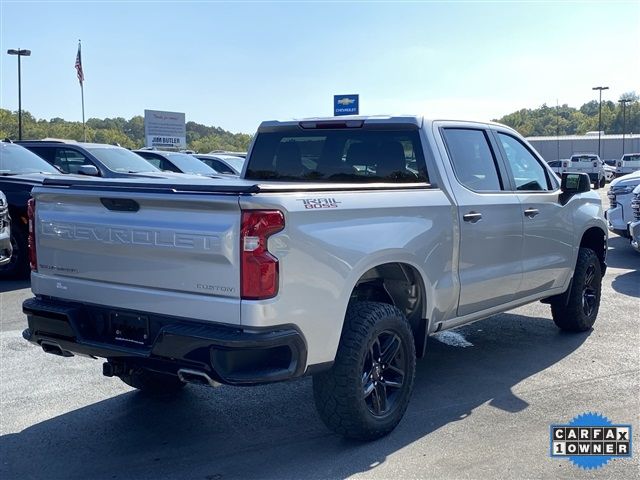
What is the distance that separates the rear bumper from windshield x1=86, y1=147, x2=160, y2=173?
323 inches

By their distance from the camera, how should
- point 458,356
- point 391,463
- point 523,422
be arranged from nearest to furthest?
point 391,463 → point 523,422 → point 458,356

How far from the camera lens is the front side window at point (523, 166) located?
5.86m

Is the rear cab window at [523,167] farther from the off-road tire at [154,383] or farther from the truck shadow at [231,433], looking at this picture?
the off-road tire at [154,383]

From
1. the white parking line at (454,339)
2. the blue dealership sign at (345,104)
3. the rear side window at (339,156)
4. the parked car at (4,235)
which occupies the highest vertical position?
the blue dealership sign at (345,104)

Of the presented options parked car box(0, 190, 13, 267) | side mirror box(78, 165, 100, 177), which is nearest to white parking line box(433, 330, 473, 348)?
parked car box(0, 190, 13, 267)

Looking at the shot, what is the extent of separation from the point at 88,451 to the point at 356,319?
70.1 inches

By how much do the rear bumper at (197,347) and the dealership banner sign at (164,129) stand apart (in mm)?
38185

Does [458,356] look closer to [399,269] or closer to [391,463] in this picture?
[399,269]

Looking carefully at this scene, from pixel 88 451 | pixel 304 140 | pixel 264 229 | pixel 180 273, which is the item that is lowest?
pixel 88 451

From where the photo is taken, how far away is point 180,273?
3.65 m

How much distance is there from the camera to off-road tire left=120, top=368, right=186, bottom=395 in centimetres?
496

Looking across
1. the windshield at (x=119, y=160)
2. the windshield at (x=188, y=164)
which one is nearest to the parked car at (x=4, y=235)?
the windshield at (x=119, y=160)

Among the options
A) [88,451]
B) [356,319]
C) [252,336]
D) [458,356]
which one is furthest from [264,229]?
[458,356]

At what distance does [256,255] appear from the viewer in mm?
3449
